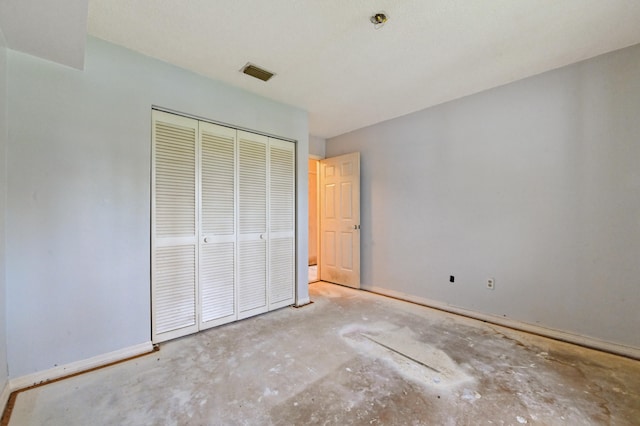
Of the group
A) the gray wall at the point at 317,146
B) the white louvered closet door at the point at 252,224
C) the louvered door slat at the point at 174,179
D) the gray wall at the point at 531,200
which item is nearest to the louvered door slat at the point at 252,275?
the white louvered closet door at the point at 252,224

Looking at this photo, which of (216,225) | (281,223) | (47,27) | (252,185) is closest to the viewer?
(47,27)

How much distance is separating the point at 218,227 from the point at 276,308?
1.22 metres

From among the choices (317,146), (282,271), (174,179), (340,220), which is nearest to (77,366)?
(174,179)

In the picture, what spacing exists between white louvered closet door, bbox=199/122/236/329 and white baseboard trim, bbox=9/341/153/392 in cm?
55

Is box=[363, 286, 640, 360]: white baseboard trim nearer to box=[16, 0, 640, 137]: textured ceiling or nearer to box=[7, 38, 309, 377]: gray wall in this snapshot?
box=[16, 0, 640, 137]: textured ceiling

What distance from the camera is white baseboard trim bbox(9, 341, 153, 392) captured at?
175 centimetres

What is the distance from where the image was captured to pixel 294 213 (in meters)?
3.39

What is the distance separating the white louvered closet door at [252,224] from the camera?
290 centimetres

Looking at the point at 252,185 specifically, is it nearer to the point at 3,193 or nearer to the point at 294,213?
the point at 294,213

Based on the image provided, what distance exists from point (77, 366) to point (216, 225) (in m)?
1.44

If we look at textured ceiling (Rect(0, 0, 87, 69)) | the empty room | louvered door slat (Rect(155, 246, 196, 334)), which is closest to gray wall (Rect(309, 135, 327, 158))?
the empty room

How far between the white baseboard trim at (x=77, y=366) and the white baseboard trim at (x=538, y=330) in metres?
2.99

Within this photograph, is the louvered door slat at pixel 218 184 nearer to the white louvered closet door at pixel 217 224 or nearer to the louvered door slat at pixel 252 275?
the white louvered closet door at pixel 217 224

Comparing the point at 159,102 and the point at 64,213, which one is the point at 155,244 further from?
the point at 159,102
